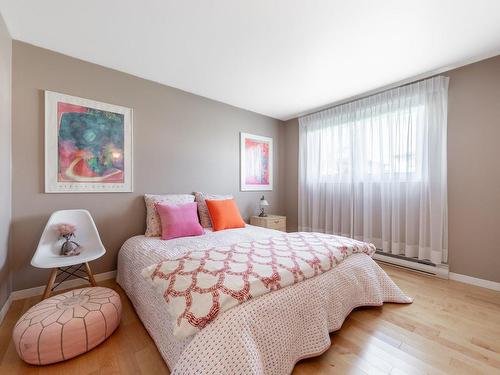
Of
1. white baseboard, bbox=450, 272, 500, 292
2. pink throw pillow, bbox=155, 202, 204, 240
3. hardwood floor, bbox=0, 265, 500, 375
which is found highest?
pink throw pillow, bbox=155, 202, 204, 240

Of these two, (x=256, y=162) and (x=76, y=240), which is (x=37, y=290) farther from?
(x=256, y=162)

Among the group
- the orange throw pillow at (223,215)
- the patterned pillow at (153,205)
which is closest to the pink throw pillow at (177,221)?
the patterned pillow at (153,205)

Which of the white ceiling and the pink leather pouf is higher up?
the white ceiling

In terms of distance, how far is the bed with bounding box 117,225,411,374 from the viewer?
3.05ft

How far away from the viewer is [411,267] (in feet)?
8.84

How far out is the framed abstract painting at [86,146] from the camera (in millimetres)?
2137

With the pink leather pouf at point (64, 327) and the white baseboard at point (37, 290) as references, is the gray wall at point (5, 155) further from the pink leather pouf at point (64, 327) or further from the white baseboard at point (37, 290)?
the pink leather pouf at point (64, 327)

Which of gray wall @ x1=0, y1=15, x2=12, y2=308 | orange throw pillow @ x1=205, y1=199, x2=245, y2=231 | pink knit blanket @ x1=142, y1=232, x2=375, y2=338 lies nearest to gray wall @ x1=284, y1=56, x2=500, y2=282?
pink knit blanket @ x1=142, y1=232, x2=375, y2=338

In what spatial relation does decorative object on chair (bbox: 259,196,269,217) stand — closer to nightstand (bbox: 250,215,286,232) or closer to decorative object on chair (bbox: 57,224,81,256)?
→ nightstand (bbox: 250,215,286,232)

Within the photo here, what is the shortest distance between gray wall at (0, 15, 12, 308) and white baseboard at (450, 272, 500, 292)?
14.1 ft

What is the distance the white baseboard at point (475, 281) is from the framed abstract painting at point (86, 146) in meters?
3.85

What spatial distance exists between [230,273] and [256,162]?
2825 mm

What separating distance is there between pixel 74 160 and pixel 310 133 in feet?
11.1

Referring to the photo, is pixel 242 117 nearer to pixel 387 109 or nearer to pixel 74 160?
pixel 387 109
